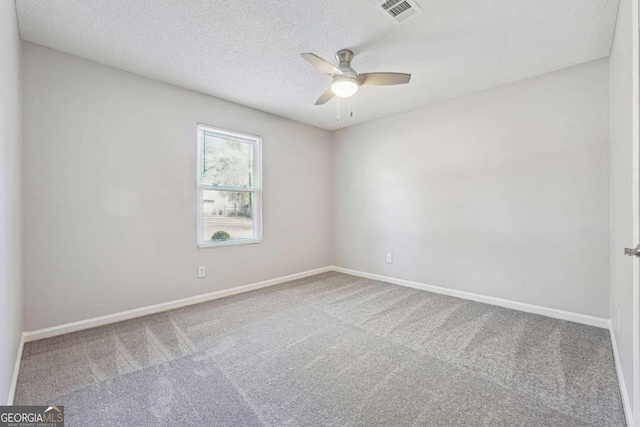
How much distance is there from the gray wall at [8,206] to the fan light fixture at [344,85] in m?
2.02

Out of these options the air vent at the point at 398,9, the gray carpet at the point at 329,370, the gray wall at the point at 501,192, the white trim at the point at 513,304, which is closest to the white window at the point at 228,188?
the gray carpet at the point at 329,370

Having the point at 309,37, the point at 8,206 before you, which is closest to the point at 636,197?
the point at 309,37

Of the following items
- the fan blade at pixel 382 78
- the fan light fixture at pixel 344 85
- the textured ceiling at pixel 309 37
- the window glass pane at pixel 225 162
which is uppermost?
the textured ceiling at pixel 309 37

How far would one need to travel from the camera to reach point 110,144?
106 inches

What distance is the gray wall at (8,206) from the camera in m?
1.42

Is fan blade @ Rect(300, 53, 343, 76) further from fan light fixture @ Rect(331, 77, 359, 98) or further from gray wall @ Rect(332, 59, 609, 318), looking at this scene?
gray wall @ Rect(332, 59, 609, 318)

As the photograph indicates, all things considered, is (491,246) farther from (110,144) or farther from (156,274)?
(110,144)

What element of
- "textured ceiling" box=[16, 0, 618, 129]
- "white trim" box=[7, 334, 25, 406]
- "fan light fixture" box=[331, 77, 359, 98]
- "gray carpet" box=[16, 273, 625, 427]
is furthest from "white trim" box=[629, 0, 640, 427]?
"white trim" box=[7, 334, 25, 406]

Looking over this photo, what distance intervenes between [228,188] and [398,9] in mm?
2686

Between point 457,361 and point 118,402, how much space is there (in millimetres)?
2250

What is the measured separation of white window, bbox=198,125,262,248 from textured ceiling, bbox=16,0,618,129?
2.46ft

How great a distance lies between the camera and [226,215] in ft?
12.0

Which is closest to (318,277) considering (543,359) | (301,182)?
(301,182)

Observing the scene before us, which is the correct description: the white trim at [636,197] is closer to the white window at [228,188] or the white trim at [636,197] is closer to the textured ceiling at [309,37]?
the textured ceiling at [309,37]
